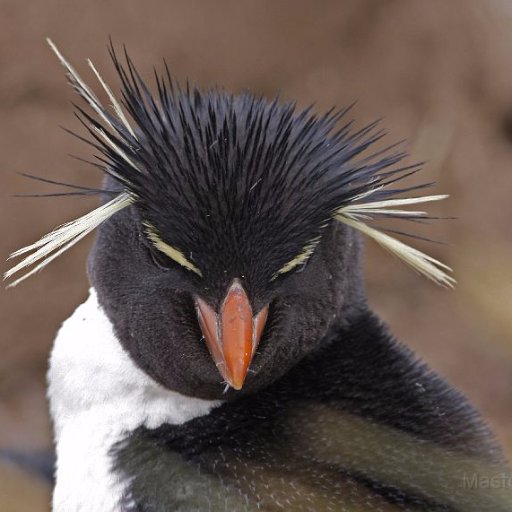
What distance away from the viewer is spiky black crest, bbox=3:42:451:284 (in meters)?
1.82

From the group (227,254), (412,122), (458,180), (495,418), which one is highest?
(227,254)

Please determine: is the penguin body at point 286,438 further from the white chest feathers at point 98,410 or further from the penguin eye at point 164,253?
the penguin eye at point 164,253

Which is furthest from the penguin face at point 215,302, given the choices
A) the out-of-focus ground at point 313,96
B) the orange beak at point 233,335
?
the out-of-focus ground at point 313,96

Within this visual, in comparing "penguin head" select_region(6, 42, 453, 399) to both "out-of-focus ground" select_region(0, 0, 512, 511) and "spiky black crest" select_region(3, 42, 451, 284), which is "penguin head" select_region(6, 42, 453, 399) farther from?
"out-of-focus ground" select_region(0, 0, 512, 511)

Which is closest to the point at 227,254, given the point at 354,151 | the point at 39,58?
the point at 354,151

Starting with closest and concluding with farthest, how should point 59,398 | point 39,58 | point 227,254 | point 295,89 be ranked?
point 227,254
point 59,398
point 39,58
point 295,89

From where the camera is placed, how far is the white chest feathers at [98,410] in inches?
80.4

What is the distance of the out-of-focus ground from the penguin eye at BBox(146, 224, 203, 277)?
2267mm

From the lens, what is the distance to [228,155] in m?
1.86

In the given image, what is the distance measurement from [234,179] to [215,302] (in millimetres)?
237

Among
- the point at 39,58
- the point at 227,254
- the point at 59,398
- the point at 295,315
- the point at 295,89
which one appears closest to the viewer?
the point at 227,254

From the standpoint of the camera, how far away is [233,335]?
1.79 m

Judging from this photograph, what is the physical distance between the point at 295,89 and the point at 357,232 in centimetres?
263

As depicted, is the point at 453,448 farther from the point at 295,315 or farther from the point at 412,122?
the point at 412,122
